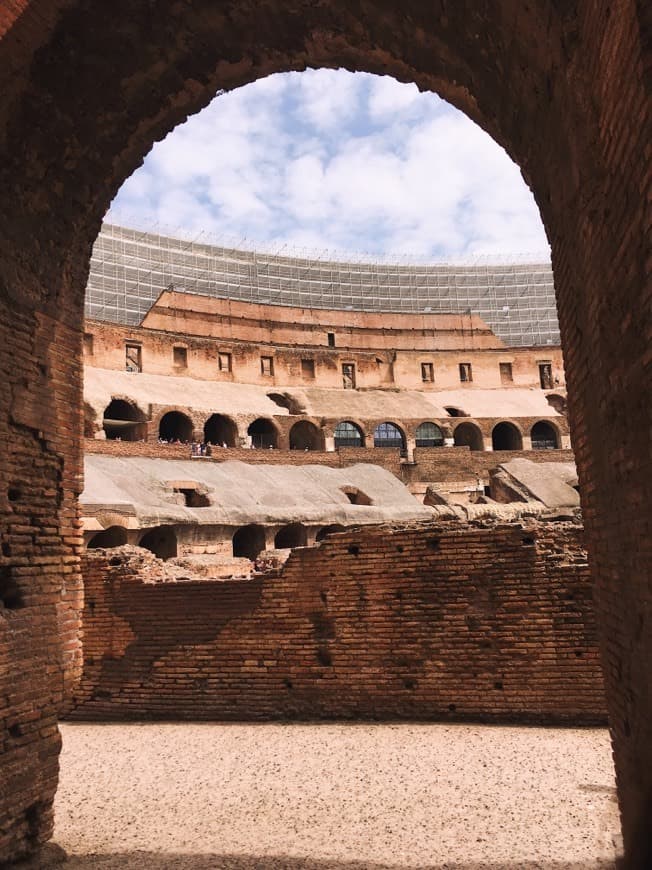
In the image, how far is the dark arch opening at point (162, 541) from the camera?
64.3ft

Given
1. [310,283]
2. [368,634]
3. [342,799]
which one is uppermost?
[310,283]

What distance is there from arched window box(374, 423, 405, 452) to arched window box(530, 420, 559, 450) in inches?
319

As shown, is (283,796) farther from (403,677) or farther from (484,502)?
(484,502)

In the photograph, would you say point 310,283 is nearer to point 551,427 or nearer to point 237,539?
point 551,427

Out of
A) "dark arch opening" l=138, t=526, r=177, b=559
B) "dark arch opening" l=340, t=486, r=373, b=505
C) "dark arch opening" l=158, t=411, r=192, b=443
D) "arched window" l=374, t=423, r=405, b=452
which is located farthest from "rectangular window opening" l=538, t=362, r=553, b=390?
"dark arch opening" l=138, t=526, r=177, b=559

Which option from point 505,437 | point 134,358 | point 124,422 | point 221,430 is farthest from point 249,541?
point 505,437

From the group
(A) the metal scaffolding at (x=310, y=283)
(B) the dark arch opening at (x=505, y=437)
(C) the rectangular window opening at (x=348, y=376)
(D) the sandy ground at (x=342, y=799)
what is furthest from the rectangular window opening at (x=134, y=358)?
(D) the sandy ground at (x=342, y=799)

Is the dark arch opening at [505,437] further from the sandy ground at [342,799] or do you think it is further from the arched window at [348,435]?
the sandy ground at [342,799]

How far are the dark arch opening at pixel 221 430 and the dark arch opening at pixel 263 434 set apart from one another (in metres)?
1.43

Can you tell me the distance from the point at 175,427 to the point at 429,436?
1354 centimetres

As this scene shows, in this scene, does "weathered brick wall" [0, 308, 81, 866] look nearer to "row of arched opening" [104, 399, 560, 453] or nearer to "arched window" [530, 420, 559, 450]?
"row of arched opening" [104, 399, 560, 453]

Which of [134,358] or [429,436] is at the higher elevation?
[134,358]

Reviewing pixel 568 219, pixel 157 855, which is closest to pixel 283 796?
pixel 157 855

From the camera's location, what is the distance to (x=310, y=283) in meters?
51.7
